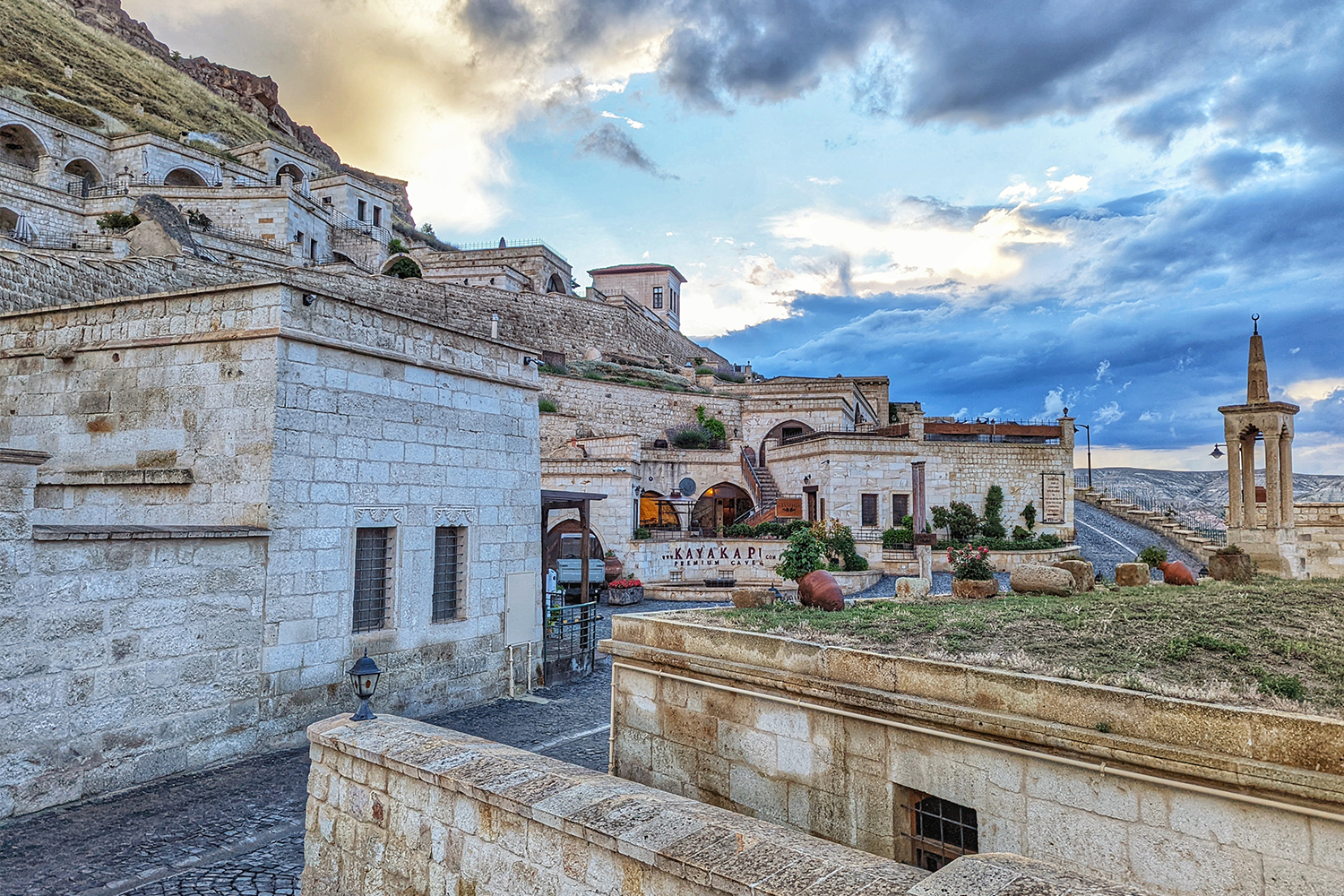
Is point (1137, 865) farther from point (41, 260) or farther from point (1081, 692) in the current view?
point (41, 260)

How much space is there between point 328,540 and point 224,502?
1.25 m

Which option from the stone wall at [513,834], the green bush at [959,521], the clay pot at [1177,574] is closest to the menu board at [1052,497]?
the green bush at [959,521]

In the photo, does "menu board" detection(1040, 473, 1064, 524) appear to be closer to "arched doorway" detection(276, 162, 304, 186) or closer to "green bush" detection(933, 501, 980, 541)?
"green bush" detection(933, 501, 980, 541)

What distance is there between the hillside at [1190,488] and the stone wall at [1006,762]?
114 feet

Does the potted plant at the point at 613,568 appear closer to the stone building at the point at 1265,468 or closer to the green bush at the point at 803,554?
the green bush at the point at 803,554

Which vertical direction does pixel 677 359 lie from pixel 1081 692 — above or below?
above

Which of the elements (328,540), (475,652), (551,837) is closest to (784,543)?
(475,652)

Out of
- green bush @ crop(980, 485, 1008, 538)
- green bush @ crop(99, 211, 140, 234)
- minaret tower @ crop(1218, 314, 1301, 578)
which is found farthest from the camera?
green bush @ crop(99, 211, 140, 234)

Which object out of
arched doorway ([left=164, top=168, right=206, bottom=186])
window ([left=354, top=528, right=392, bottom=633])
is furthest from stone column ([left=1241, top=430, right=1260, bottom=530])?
arched doorway ([left=164, top=168, right=206, bottom=186])

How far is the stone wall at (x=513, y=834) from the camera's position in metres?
3.23

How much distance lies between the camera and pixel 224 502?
917 centimetres

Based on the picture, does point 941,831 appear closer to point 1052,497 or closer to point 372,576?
point 372,576

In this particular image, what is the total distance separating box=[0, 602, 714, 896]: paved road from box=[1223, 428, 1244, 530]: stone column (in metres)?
14.7

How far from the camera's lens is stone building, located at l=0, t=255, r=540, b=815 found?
7053 mm
